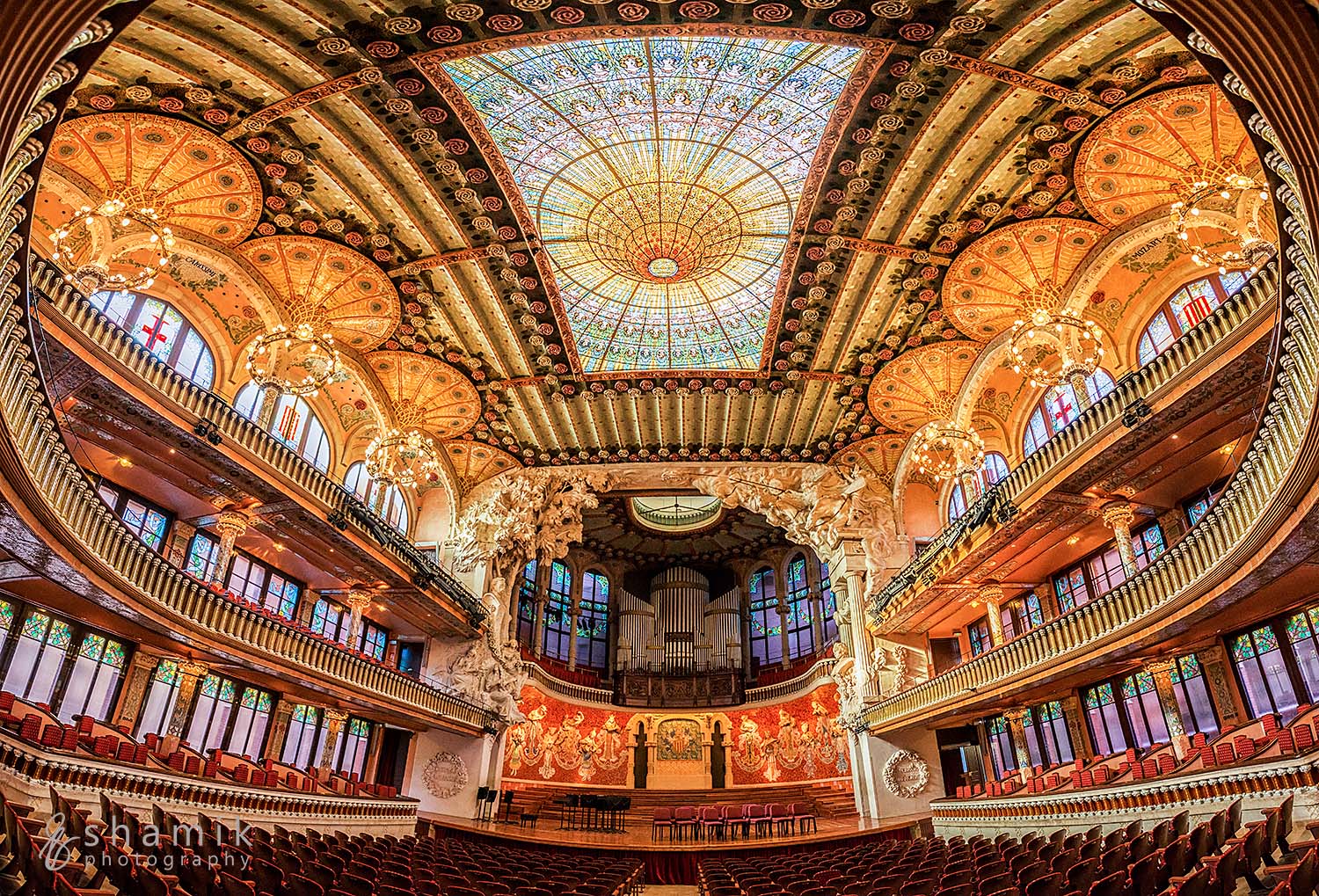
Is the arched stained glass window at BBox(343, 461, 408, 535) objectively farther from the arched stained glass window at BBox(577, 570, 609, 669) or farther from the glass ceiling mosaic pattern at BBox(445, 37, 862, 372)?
the arched stained glass window at BBox(577, 570, 609, 669)

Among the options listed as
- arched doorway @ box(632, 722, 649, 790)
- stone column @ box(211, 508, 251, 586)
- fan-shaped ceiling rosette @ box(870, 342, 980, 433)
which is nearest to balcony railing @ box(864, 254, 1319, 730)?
fan-shaped ceiling rosette @ box(870, 342, 980, 433)

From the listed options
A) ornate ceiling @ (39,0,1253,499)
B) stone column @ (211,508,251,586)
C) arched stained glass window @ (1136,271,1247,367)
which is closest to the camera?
ornate ceiling @ (39,0,1253,499)

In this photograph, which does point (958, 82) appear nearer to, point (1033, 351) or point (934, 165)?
point (934, 165)

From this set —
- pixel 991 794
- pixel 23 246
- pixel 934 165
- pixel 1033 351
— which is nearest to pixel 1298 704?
pixel 991 794

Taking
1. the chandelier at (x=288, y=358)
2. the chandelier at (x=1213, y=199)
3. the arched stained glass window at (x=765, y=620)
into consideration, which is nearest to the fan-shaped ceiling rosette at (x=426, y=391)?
the chandelier at (x=288, y=358)

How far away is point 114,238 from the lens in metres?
13.3

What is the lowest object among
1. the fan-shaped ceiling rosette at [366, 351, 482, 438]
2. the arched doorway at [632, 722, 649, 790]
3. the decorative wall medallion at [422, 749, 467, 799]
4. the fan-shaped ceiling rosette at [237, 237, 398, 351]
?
the decorative wall medallion at [422, 749, 467, 799]

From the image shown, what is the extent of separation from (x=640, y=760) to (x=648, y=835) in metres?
8.34

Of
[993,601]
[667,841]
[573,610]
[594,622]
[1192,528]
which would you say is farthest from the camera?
[594,622]

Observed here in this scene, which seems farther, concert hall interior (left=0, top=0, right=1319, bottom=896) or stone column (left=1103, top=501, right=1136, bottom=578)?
stone column (left=1103, top=501, right=1136, bottom=578)

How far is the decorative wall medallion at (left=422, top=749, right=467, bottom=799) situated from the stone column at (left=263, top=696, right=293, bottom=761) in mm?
5065

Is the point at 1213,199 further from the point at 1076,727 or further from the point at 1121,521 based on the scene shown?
the point at 1076,727

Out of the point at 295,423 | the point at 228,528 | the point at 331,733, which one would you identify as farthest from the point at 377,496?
the point at 331,733

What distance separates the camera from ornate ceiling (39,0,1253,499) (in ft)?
37.7
